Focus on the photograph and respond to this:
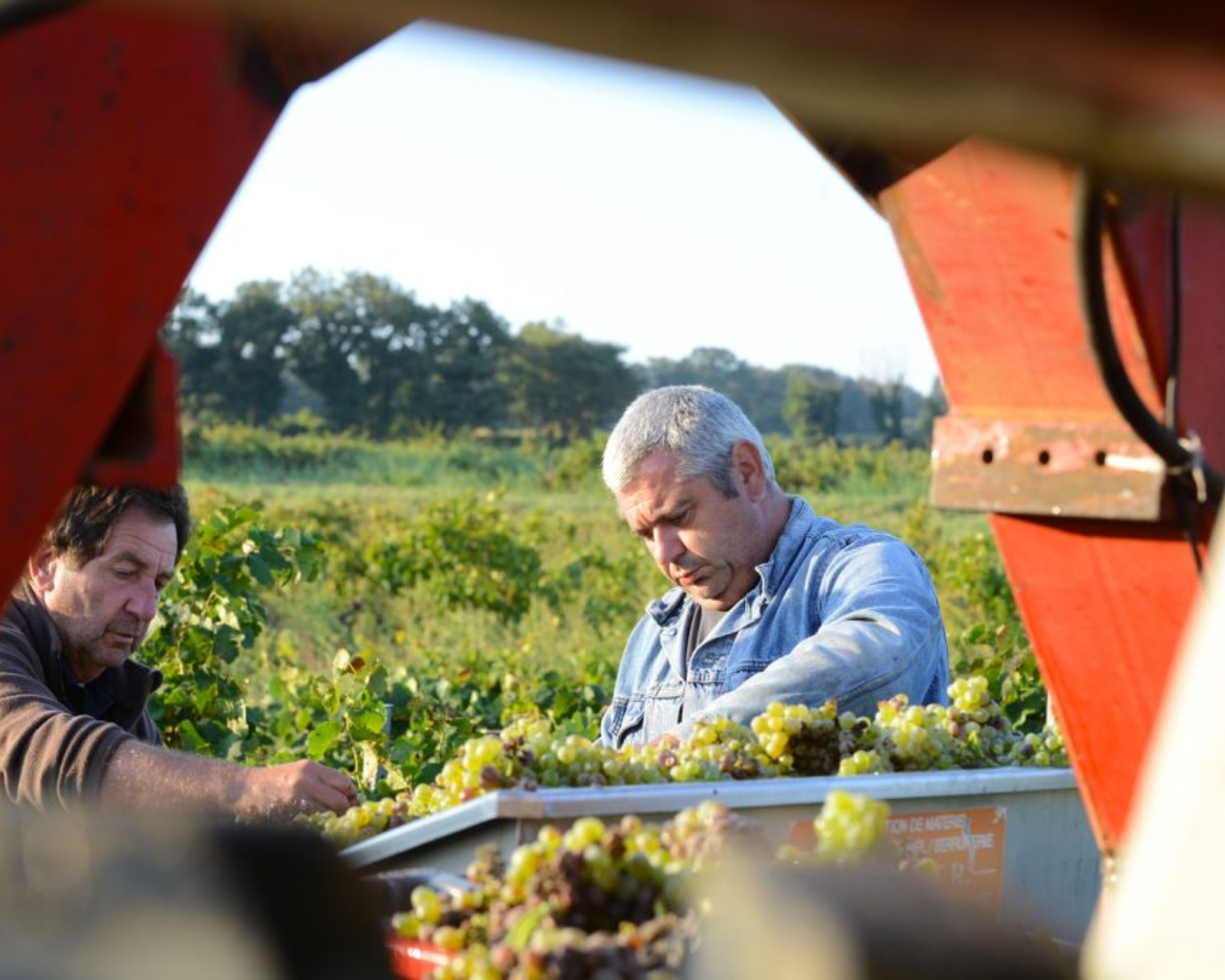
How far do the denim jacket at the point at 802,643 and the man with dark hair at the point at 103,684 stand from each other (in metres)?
0.95

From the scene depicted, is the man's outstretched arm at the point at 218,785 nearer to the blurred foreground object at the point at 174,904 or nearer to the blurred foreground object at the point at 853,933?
the blurred foreground object at the point at 174,904

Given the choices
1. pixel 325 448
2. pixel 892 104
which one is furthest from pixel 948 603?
pixel 325 448

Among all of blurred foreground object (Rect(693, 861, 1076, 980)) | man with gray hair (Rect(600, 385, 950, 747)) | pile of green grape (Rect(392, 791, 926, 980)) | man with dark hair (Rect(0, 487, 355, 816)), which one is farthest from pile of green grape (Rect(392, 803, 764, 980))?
man with gray hair (Rect(600, 385, 950, 747))

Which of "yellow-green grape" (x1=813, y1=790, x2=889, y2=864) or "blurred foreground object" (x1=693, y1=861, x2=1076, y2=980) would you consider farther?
"yellow-green grape" (x1=813, y1=790, x2=889, y2=864)

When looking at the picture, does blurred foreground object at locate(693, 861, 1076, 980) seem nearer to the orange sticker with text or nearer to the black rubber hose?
the black rubber hose

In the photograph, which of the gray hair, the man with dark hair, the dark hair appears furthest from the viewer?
the gray hair

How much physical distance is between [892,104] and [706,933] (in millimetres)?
668

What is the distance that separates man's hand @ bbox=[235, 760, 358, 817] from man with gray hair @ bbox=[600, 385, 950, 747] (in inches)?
46.3

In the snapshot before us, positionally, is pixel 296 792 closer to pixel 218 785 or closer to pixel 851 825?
pixel 218 785

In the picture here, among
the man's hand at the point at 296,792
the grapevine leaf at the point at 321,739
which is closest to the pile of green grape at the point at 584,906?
the man's hand at the point at 296,792

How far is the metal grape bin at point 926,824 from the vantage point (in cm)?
200

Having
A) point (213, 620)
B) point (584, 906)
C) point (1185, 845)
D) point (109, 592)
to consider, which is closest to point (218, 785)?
point (109, 592)

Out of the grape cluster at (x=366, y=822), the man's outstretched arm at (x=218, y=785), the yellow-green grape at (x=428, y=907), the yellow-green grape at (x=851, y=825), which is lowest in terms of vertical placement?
the man's outstretched arm at (x=218, y=785)

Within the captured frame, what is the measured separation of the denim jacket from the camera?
3451 mm
